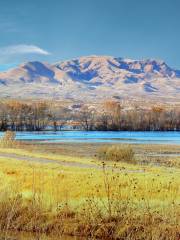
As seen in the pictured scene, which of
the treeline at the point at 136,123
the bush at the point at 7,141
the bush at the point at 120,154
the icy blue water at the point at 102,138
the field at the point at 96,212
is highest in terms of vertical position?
the field at the point at 96,212

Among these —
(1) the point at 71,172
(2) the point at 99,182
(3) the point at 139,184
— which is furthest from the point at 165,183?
(1) the point at 71,172

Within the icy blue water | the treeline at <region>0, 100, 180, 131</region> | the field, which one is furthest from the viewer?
the treeline at <region>0, 100, 180, 131</region>

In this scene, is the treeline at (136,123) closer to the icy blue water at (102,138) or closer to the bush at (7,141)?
the icy blue water at (102,138)

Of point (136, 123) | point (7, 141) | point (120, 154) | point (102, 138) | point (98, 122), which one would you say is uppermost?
point (120, 154)

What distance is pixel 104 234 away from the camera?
14.4 m

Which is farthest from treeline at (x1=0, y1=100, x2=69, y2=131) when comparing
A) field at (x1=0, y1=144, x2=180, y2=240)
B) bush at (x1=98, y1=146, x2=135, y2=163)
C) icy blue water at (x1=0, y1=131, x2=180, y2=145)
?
field at (x1=0, y1=144, x2=180, y2=240)

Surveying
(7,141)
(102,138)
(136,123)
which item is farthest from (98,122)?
(7,141)

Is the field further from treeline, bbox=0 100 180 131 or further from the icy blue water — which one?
treeline, bbox=0 100 180 131

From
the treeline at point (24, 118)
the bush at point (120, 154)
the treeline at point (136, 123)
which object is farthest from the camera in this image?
the treeline at point (136, 123)

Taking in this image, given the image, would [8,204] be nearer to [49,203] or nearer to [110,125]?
[49,203]

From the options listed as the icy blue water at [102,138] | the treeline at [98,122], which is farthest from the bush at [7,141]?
the treeline at [98,122]

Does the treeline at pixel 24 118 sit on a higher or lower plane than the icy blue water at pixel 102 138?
lower

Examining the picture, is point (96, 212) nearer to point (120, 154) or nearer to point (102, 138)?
point (120, 154)

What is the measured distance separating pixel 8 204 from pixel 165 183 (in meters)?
7.69
